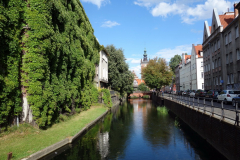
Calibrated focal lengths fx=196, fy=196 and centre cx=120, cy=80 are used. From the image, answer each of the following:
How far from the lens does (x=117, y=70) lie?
1816 inches

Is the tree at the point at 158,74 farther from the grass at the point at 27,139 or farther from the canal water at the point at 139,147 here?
the grass at the point at 27,139

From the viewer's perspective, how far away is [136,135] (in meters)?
15.2

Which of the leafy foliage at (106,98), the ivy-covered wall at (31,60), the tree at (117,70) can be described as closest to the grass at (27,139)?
the ivy-covered wall at (31,60)

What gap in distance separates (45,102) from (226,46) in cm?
2986

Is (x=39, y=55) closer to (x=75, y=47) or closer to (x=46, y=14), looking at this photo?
(x=46, y=14)

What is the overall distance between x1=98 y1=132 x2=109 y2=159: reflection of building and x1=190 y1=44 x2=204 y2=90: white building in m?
47.1

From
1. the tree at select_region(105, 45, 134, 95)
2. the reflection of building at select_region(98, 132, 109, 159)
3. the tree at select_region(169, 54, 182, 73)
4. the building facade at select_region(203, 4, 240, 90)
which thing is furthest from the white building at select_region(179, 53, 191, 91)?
the reflection of building at select_region(98, 132, 109, 159)

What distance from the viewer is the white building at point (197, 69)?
184ft

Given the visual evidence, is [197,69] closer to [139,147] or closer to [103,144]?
[139,147]

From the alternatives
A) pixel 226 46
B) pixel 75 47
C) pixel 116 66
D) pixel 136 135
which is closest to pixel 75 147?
pixel 136 135

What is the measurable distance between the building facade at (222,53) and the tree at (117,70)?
18.3 m

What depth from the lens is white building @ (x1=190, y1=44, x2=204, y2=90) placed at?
184 ft

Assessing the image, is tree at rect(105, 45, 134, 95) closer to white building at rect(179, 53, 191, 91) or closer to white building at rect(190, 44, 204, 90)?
white building at rect(190, 44, 204, 90)

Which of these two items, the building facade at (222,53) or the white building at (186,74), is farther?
the white building at (186,74)
